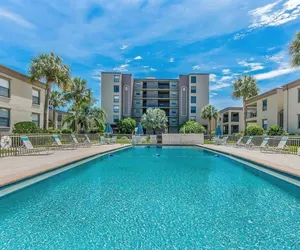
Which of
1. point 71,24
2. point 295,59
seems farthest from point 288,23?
point 71,24

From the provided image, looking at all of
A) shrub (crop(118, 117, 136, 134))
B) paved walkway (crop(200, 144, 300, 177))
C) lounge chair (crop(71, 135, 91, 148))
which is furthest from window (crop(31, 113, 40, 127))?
paved walkway (crop(200, 144, 300, 177))

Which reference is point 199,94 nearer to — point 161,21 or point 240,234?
point 161,21

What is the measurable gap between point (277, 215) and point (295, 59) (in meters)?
16.7

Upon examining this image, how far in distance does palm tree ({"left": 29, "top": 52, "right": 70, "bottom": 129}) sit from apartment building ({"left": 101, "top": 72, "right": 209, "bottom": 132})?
2297cm

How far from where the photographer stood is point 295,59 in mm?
17109

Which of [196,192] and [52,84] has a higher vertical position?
[52,84]

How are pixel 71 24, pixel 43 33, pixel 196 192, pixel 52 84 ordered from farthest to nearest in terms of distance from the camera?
1. pixel 52 84
2. pixel 43 33
3. pixel 71 24
4. pixel 196 192

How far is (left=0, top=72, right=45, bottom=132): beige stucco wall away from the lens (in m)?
18.5

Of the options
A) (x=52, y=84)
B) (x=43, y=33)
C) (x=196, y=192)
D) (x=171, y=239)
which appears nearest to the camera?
(x=171, y=239)

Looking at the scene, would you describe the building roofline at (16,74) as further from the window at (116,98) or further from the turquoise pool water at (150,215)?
the window at (116,98)

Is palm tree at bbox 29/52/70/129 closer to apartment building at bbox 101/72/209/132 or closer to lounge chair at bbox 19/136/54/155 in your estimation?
lounge chair at bbox 19/136/54/155

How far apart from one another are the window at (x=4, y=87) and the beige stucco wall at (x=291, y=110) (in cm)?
2645

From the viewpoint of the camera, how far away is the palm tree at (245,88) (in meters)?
33.7

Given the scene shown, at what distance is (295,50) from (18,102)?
22894 millimetres
